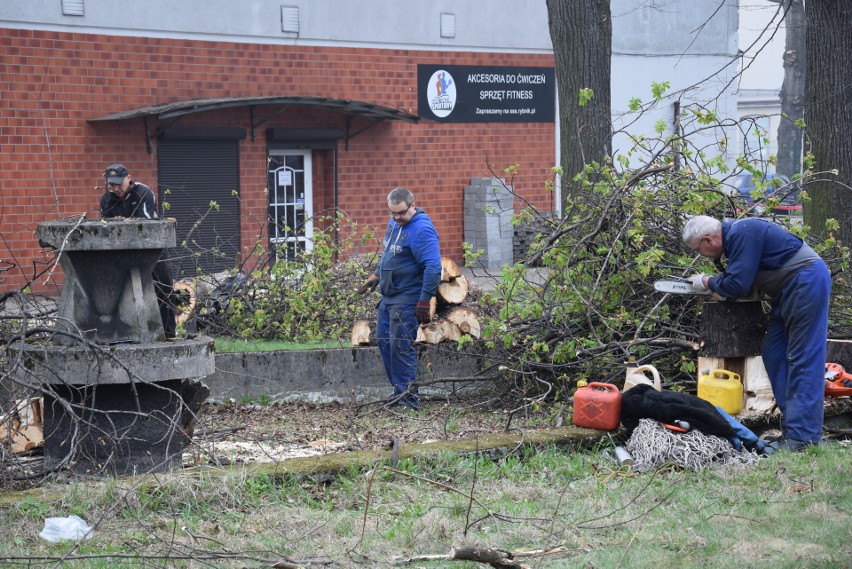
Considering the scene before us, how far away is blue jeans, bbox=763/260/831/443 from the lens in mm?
7840

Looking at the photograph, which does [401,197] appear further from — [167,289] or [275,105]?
[275,105]

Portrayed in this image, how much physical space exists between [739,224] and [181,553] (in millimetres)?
4657

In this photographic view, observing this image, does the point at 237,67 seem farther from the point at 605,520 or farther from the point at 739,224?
the point at 605,520

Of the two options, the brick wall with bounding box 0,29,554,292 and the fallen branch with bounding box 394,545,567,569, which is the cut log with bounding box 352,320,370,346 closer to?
the brick wall with bounding box 0,29,554,292

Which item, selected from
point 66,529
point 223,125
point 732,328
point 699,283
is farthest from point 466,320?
point 223,125

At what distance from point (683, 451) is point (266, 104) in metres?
13.6

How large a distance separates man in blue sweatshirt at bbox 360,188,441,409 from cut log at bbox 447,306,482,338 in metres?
0.95

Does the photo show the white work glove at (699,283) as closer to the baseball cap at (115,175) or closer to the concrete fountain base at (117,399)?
the concrete fountain base at (117,399)

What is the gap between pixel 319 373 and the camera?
36.8 feet

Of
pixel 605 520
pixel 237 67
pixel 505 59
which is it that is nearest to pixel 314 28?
pixel 237 67

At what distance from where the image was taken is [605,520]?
615 centimetres

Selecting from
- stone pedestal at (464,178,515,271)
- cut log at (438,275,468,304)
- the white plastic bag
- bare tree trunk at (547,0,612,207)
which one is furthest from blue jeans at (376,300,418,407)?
stone pedestal at (464,178,515,271)

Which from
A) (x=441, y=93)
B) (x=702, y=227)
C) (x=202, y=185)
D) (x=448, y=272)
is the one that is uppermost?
(x=441, y=93)

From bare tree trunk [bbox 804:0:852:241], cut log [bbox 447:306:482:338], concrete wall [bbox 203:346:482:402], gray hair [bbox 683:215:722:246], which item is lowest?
concrete wall [bbox 203:346:482:402]
